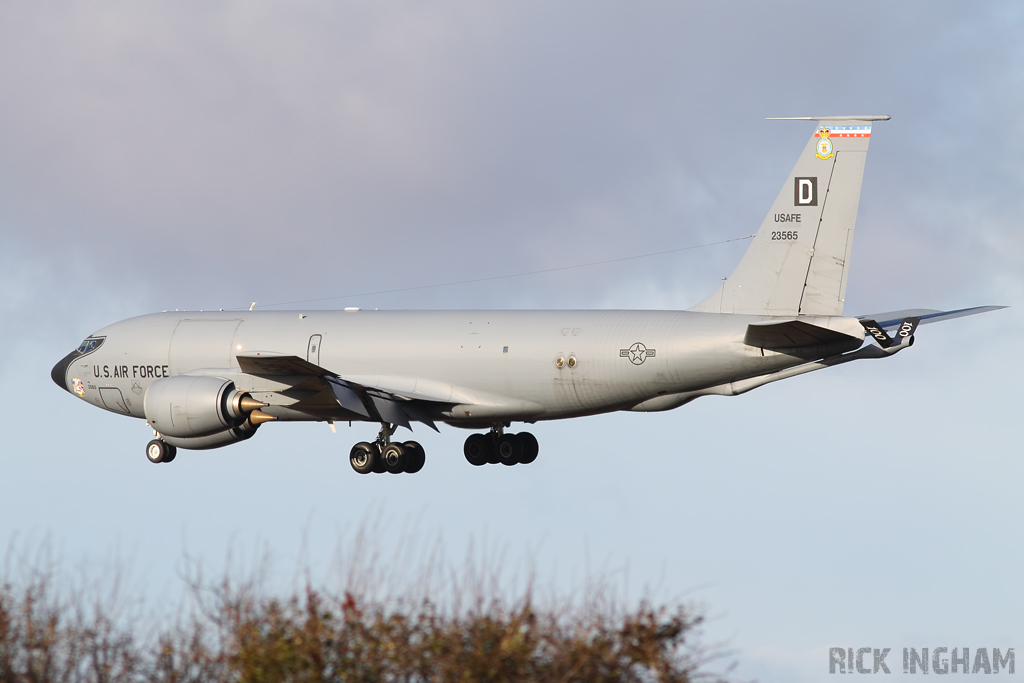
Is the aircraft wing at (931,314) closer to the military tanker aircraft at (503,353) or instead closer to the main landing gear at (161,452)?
the military tanker aircraft at (503,353)

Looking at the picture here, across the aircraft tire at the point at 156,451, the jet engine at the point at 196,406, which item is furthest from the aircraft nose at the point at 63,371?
the jet engine at the point at 196,406

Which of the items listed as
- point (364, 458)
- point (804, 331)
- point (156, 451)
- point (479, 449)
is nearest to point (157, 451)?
point (156, 451)

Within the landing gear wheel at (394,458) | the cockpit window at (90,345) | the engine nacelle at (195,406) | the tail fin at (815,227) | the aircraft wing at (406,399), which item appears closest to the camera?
the tail fin at (815,227)

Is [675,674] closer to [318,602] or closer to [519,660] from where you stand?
[519,660]

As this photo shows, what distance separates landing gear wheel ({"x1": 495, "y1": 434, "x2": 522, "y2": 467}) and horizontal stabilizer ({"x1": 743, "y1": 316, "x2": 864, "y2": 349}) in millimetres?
10270

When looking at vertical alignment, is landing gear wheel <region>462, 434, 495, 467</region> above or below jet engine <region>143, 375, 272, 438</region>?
above

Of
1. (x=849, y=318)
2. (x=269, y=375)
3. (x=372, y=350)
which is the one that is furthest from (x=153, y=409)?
(x=849, y=318)

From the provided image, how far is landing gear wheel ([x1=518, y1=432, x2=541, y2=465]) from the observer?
123 feet

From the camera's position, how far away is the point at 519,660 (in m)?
14.0

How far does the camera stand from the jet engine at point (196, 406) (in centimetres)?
3319

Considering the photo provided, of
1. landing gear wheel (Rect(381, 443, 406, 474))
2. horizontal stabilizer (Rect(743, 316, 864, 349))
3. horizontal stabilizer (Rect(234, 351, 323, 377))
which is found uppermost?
horizontal stabilizer (Rect(743, 316, 864, 349))

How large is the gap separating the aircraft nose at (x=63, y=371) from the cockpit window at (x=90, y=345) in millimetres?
234

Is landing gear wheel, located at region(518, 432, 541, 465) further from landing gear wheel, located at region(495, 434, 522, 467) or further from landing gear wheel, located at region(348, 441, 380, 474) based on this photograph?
landing gear wheel, located at region(348, 441, 380, 474)

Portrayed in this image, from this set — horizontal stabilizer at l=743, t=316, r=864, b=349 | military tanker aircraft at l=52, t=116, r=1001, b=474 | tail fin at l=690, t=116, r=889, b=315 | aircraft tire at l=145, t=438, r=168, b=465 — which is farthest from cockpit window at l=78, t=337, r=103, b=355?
horizontal stabilizer at l=743, t=316, r=864, b=349
